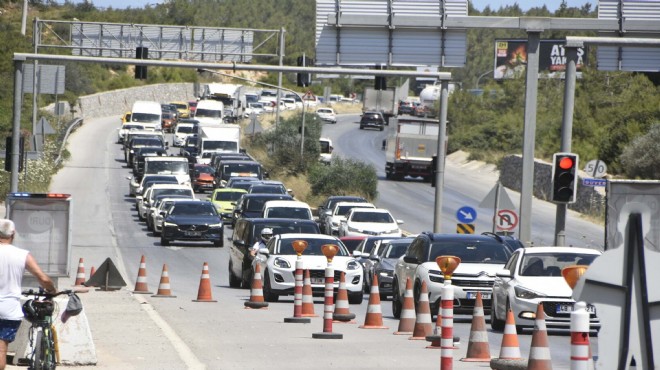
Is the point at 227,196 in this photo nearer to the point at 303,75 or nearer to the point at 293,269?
the point at 303,75

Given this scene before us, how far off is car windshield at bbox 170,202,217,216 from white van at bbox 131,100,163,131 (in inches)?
1635

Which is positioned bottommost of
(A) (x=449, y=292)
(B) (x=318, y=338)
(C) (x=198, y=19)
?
(B) (x=318, y=338)

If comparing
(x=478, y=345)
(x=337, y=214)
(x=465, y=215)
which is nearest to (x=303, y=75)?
(x=337, y=214)

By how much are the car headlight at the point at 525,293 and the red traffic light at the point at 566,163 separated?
3833mm

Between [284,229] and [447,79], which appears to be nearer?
[284,229]

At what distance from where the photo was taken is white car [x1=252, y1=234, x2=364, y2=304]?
25031 mm

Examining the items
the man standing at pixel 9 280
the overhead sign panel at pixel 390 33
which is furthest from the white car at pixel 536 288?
the overhead sign panel at pixel 390 33

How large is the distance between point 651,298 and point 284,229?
23324 mm

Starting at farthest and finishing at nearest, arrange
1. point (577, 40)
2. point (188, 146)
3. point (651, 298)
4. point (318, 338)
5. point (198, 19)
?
point (198, 19) < point (188, 146) < point (577, 40) < point (318, 338) < point (651, 298)

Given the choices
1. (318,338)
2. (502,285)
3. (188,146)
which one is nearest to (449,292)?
(318,338)

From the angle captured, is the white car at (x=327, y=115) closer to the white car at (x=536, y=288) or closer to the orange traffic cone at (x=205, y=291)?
the orange traffic cone at (x=205, y=291)

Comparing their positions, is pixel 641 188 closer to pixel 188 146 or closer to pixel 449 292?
pixel 449 292

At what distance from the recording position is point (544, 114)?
82250mm

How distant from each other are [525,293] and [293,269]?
22.1 feet
